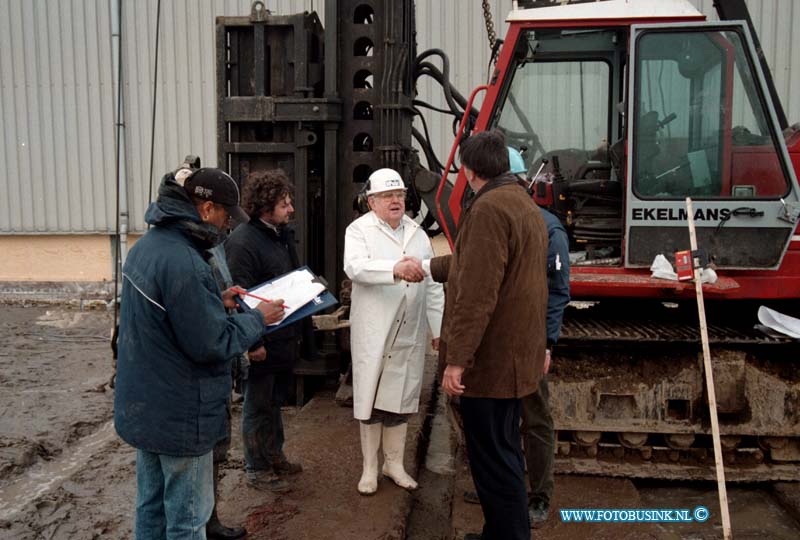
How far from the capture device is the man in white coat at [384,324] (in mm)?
3926

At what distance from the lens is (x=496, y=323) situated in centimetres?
318

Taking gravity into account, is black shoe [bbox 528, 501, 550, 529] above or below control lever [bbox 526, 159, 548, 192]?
below

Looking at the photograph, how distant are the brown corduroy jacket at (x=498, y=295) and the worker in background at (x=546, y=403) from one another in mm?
504

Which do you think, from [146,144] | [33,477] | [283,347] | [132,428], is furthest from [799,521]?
[146,144]

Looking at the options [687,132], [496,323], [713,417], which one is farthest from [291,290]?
[687,132]

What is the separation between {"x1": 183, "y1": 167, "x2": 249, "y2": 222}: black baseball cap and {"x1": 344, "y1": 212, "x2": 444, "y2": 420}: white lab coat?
1172 mm

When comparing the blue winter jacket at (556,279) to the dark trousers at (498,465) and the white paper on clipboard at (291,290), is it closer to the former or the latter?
the dark trousers at (498,465)

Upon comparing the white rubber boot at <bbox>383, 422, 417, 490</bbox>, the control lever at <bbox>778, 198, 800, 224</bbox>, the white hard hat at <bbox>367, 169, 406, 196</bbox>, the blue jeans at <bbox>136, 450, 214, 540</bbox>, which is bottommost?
the white rubber boot at <bbox>383, 422, 417, 490</bbox>

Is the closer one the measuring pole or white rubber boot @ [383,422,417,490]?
the measuring pole

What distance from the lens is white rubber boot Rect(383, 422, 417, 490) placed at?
13.4 feet

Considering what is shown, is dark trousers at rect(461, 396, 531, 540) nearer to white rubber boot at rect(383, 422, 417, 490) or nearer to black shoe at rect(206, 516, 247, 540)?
white rubber boot at rect(383, 422, 417, 490)

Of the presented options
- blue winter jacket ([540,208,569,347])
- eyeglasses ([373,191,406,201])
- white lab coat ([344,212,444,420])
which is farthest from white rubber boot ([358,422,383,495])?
eyeglasses ([373,191,406,201])

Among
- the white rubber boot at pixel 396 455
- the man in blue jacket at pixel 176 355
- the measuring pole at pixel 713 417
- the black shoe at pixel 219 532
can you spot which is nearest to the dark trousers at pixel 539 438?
the white rubber boot at pixel 396 455

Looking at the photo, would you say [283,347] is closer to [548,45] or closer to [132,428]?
[132,428]
